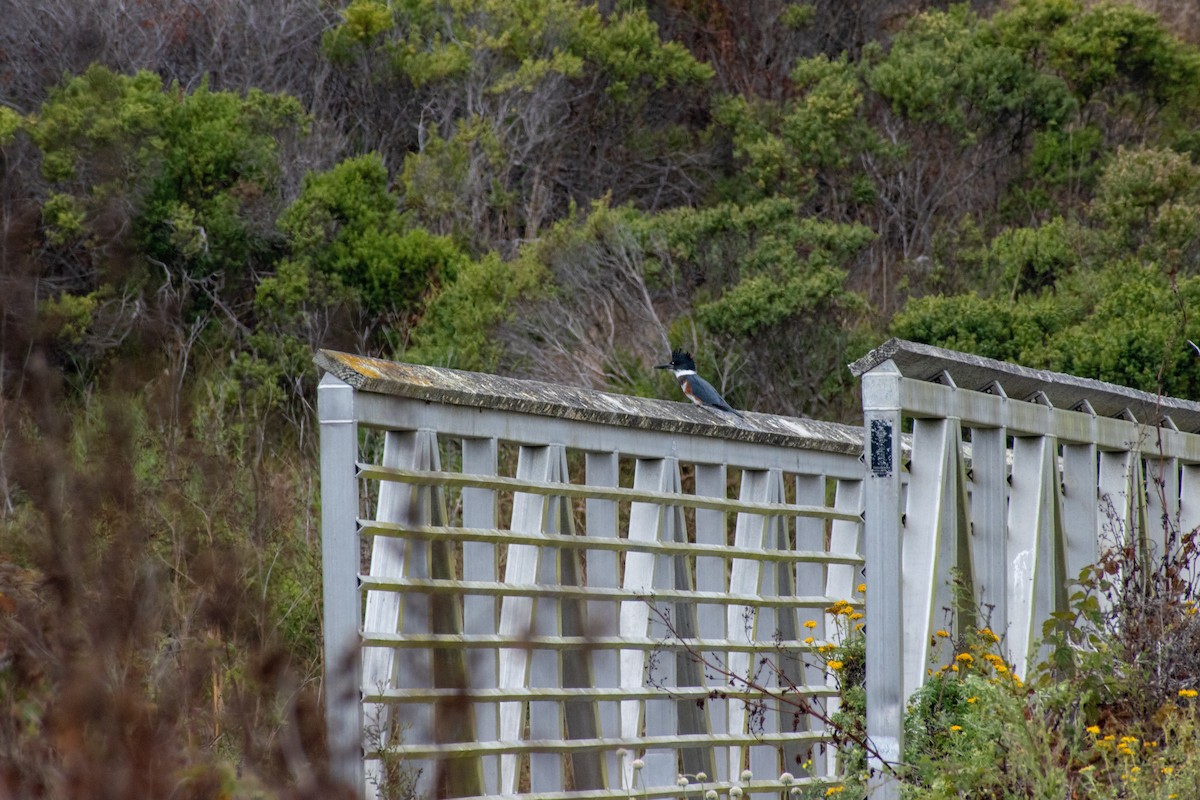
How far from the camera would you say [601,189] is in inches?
708

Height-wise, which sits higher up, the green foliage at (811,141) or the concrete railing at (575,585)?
the green foliage at (811,141)

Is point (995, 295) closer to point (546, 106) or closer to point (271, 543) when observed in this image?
point (546, 106)

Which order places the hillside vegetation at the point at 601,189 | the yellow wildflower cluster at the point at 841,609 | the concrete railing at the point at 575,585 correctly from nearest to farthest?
the concrete railing at the point at 575,585, the yellow wildflower cluster at the point at 841,609, the hillside vegetation at the point at 601,189

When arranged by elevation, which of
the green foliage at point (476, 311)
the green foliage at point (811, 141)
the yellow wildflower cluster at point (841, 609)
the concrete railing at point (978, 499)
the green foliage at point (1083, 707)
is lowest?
the green foliage at point (1083, 707)

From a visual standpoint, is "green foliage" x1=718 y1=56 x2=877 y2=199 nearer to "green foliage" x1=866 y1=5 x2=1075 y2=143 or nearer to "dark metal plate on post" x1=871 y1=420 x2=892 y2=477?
"green foliage" x1=866 y1=5 x2=1075 y2=143

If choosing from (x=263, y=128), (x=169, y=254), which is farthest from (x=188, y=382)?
(x=263, y=128)

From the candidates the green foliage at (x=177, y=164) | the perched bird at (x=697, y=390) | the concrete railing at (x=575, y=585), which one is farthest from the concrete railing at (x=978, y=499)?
the green foliage at (x=177, y=164)

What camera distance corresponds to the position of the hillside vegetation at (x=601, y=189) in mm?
13211

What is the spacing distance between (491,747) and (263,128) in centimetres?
1280

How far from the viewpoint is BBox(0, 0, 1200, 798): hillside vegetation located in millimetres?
13211

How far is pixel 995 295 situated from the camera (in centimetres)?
1510

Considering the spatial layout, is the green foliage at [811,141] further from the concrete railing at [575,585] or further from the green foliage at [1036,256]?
the concrete railing at [575,585]

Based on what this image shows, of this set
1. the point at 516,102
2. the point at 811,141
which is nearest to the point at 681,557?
the point at 811,141

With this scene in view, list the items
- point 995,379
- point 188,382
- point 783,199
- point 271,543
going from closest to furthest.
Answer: point 995,379
point 271,543
point 188,382
point 783,199
